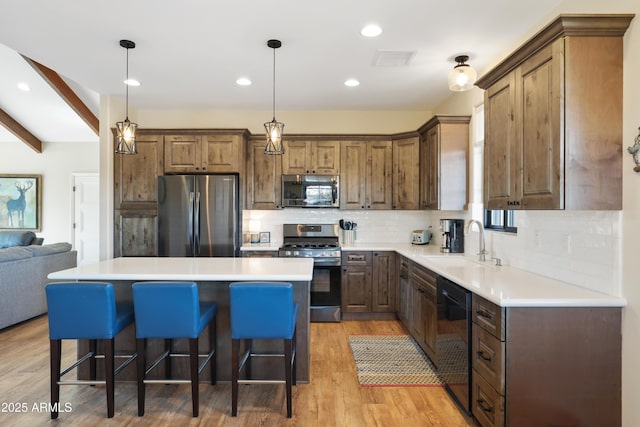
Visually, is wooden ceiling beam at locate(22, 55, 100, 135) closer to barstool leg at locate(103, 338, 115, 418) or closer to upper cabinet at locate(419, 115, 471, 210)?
barstool leg at locate(103, 338, 115, 418)

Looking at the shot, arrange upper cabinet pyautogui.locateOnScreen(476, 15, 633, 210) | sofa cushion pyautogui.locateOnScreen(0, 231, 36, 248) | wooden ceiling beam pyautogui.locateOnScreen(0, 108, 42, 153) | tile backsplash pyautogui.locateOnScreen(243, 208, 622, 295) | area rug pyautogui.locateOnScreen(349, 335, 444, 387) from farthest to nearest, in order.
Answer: wooden ceiling beam pyautogui.locateOnScreen(0, 108, 42, 153) < sofa cushion pyautogui.locateOnScreen(0, 231, 36, 248) < area rug pyautogui.locateOnScreen(349, 335, 444, 387) < tile backsplash pyautogui.locateOnScreen(243, 208, 622, 295) < upper cabinet pyautogui.locateOnScreen(476, 15, 633, 210)

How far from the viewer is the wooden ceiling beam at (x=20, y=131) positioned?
680 cm

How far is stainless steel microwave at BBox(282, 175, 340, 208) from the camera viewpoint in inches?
196

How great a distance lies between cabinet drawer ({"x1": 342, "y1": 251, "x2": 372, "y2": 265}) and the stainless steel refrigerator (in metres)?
1.38

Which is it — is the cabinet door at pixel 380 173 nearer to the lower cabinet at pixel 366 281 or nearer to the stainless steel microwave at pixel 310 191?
the stainless steel microwave at pixel 310 191

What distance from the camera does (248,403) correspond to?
270 centimetres

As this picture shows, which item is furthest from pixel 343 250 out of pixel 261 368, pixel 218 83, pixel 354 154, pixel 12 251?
pixel 12 251

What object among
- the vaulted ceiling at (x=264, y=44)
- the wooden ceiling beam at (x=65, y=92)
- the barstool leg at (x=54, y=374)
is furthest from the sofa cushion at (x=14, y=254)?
the barstool leg at (x=54, y=374)

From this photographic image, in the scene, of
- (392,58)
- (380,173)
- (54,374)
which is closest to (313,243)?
(380,173)

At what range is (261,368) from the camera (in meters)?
2.95

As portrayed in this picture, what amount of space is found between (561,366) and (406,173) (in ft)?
10.6

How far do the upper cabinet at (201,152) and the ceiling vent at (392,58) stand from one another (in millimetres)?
2081

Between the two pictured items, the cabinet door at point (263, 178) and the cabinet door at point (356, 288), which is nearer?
the cabinet door at point (356, 288)

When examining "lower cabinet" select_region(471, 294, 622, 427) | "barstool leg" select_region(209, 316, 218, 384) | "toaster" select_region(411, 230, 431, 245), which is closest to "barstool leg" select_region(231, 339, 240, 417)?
"barstool leg" select_region(209, 316, 218, 384)
